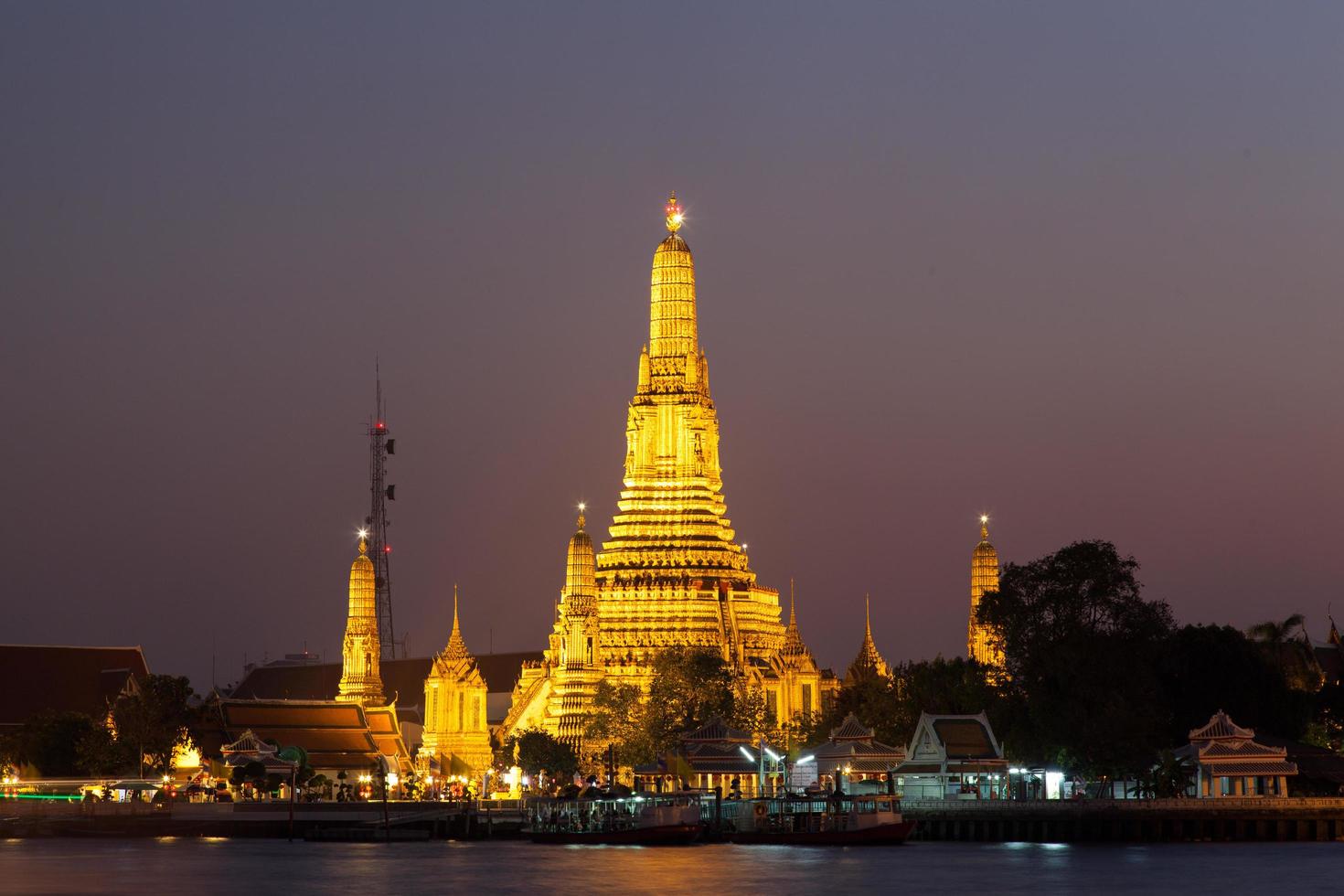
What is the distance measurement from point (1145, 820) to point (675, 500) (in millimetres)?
41338

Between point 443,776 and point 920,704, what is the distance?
27568 millimetres

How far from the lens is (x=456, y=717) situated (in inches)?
4707

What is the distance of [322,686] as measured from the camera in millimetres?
153750

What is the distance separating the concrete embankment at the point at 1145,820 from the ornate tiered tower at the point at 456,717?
117ft

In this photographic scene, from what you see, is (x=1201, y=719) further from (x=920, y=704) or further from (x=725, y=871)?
(x=725, y=871)

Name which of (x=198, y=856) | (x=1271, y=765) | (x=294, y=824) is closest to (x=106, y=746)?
(x=294, y=824)

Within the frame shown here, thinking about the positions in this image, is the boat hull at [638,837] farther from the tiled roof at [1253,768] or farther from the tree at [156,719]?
the tree at [156,719]

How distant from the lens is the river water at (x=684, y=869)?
67125 millimetres

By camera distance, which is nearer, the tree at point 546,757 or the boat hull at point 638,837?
the boat hull at point 638,837

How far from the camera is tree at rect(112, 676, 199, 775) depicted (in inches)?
4168

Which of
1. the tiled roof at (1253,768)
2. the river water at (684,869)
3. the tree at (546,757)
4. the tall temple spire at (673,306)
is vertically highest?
the tall temple spire at (673,306)

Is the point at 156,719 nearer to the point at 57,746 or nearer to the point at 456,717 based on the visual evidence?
the point at 57,746

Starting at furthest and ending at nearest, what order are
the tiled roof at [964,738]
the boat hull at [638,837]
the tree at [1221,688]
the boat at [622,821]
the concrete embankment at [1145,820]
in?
the tree at [1221,688] → the tiled roof at [964,738] → the boat at [622,821] → the boat hull at [638,837] → the concrete embankment at [1145,820]

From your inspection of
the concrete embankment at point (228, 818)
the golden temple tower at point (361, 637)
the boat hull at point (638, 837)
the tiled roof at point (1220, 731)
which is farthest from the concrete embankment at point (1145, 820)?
the golden temple tower at point (361, 637)
